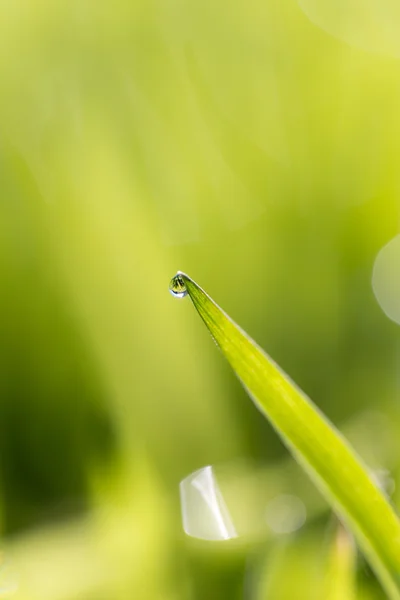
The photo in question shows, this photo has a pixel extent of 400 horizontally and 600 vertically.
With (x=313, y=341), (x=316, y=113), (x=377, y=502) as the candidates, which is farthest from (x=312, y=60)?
(x=377, y=502)

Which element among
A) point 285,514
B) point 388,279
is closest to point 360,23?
point 388,279

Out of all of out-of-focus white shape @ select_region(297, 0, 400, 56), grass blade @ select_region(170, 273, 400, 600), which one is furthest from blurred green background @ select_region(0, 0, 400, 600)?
grass blade @ select_region(170, 273, 400, 600)

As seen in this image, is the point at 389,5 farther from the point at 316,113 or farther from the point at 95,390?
the point at 95,390

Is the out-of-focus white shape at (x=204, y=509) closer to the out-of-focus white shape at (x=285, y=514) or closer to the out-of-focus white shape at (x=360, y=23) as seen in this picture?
the out-of-focus white shape at (x=285, y=514)

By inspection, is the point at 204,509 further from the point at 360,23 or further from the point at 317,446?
the point at 360,23

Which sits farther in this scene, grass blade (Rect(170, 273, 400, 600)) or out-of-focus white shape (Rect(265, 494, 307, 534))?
out-of-focus white shape (Rect(265, 494, 307, 534))

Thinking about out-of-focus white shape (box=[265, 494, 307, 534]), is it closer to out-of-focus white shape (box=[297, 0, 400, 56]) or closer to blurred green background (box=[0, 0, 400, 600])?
blurred green background (box=[0, 0, 400, 600])
